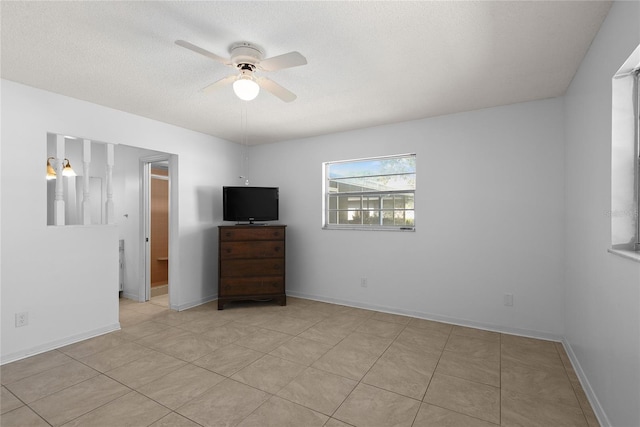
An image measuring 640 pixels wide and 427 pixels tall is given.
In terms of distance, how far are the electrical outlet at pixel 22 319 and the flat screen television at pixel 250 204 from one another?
2.15 metres

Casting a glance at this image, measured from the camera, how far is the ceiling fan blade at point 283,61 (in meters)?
1.78

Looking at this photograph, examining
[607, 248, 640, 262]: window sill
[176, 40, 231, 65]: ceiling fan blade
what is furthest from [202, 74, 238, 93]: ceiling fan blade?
[607, 248, 640, 262]: window sill

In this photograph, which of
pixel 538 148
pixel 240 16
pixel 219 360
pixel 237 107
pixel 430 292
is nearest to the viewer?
pixel 240 16

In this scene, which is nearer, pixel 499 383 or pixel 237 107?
pixel 499 383

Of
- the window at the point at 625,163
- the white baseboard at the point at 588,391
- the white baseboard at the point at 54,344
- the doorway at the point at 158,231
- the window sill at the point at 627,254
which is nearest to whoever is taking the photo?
the window sill at the point at 627,254

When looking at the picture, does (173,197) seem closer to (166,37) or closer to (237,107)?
A: (237,107)

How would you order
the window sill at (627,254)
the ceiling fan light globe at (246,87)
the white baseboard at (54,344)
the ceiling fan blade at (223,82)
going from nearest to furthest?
the window sill at (627,254) → the ceiling fan light globe at (246,87) → the ceiling fan blade at (223,82) → the white baseboard at (54,344)

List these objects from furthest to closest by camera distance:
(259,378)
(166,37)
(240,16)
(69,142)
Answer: (69,142), (259,378), (166,37), (240,16)

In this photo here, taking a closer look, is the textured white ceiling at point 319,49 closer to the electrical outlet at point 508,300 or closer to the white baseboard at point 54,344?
the electrical outlet at point 508,300

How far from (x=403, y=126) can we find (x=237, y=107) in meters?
1.94

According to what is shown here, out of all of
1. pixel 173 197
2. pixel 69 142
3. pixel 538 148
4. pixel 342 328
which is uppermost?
pixel 69 142

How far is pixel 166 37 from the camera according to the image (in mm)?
1940

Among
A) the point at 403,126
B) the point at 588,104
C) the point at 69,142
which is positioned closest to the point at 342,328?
the point at 403,126

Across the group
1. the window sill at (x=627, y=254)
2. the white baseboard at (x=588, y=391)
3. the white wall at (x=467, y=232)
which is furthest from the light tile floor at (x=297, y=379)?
the window sill at (x=627, y=254)
